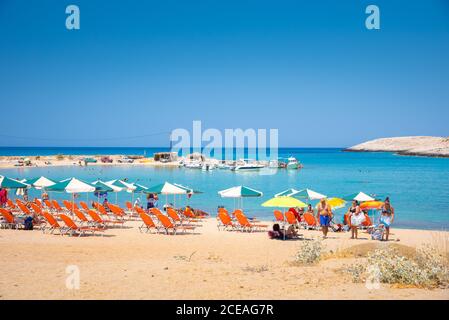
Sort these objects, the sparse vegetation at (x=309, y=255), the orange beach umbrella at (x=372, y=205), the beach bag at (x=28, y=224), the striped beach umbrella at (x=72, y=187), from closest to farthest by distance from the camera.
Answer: the sparse vegetation at (x=309, y=255) < the striped beach umbrella at (x=72, y=187) < the beach bag at (x=28, y=224) < the orange beach umbrella at (x=372, y=205)

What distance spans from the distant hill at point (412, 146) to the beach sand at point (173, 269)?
100005mm

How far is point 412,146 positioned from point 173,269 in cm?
14828

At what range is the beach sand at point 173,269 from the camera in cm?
679

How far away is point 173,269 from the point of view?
8727 mm

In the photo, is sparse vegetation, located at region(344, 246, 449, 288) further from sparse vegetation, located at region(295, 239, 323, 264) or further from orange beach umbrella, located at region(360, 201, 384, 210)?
orange beach umbrella, located at region(360, 201, 384, 210)

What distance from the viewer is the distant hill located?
106 m

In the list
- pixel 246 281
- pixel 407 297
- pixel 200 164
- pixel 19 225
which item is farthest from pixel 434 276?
pixel 200 164

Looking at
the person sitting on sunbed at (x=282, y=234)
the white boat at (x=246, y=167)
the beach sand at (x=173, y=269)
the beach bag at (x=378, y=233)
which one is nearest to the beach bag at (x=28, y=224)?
the beach sand at (x=173, y=269)

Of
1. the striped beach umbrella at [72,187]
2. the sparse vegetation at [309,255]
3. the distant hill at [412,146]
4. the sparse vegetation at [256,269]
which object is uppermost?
the distant hill at [412,146]

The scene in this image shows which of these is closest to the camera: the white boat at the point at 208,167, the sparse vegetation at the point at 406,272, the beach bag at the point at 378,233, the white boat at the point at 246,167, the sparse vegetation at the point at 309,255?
the sparse vegetation at the point at 406,272

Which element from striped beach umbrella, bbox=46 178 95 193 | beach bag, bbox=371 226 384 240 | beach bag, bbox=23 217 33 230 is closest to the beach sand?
beach bag, bbox=371 226 384 240

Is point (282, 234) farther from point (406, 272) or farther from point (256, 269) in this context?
point (406, 272)

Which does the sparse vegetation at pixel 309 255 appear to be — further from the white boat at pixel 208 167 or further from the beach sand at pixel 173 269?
the white boat at pixel 208 167

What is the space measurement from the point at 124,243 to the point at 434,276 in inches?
319
